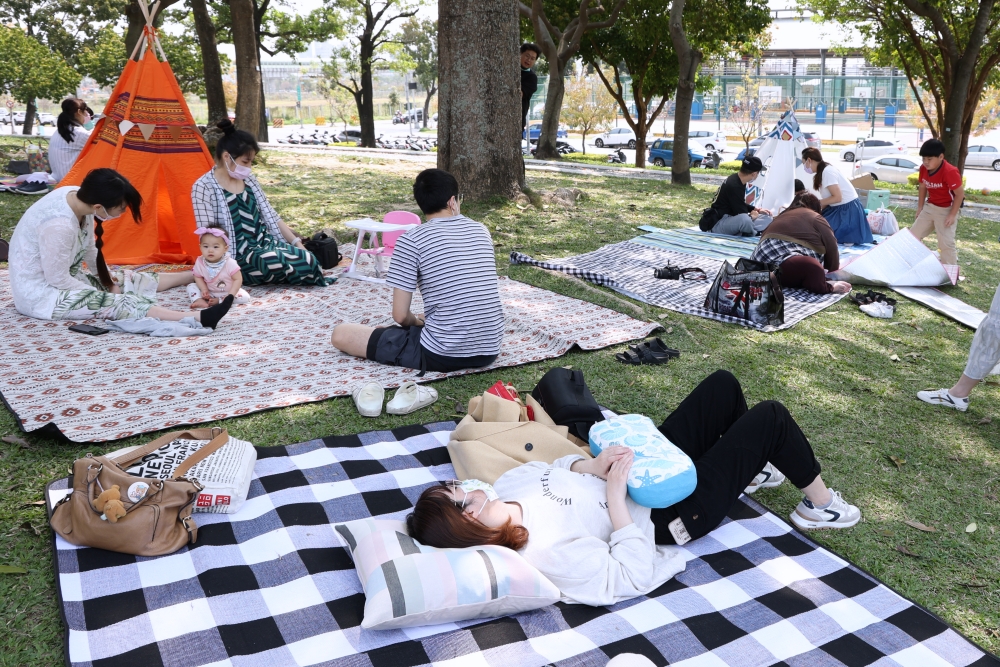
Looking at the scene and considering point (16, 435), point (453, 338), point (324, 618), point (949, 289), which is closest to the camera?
point (324, 618)

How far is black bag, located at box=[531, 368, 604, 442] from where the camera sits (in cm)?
364

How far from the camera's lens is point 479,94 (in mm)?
8625

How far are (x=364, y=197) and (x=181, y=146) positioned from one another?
2.94 m

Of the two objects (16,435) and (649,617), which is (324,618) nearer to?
(649,617)

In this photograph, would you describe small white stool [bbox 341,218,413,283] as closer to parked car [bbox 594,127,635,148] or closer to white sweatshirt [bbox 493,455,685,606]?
white sweatshirt [bbox 493,455,685,606]

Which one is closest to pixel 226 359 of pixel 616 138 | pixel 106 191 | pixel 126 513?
Answer: pixel 106 191

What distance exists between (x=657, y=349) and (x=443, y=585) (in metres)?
3.07

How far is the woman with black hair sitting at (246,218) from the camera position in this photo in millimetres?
6102

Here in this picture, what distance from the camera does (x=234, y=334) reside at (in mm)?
5289

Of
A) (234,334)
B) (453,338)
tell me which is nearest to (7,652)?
(453,338)

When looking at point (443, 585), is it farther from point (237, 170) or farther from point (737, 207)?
point (737, 207)

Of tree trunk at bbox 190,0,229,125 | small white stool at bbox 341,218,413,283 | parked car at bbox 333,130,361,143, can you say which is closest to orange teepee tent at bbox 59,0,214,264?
small white stool at bbox 341,218,413,283

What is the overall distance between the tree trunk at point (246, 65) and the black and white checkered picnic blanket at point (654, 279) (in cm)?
741

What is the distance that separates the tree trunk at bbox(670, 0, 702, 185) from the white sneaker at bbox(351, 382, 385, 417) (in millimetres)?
10007
